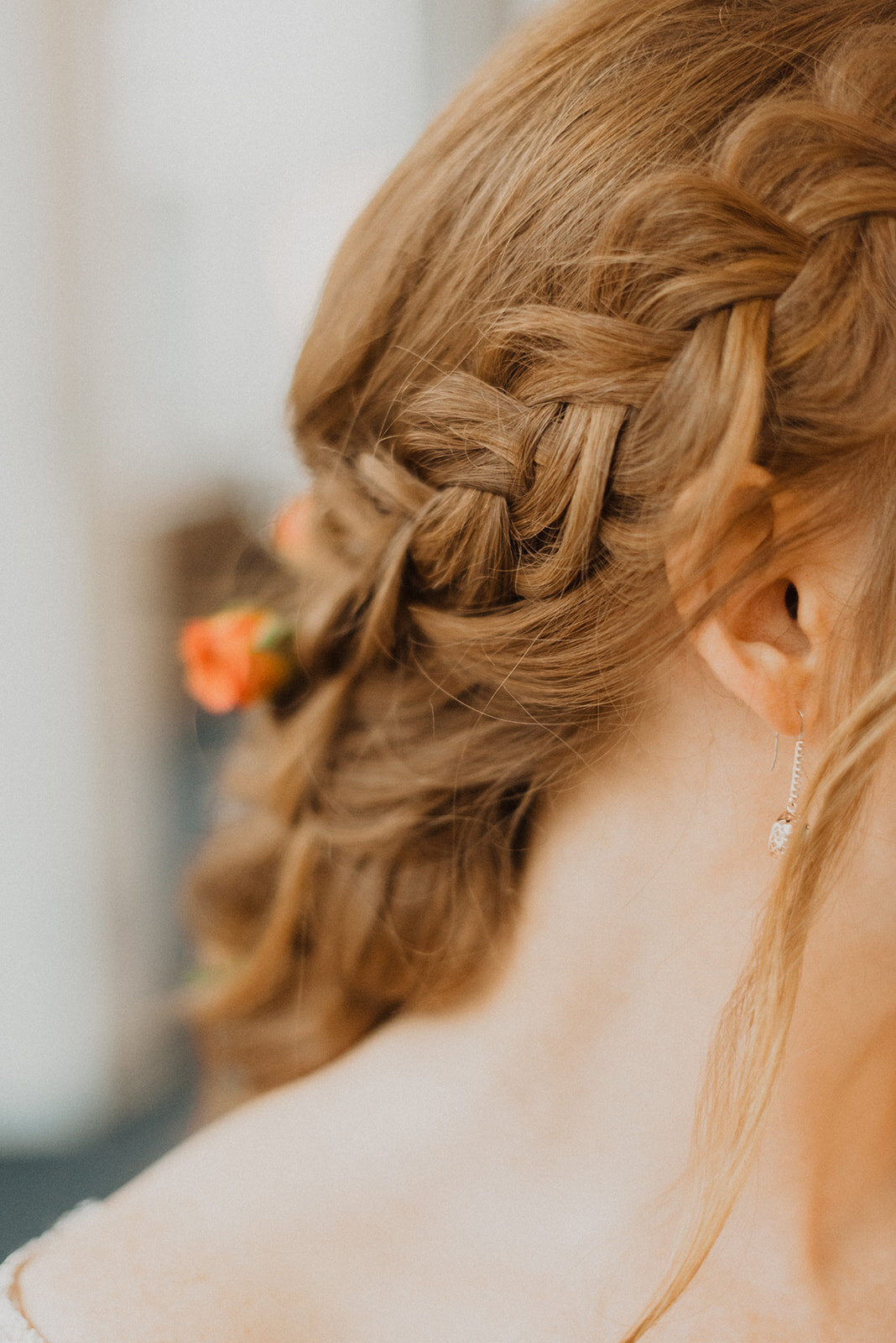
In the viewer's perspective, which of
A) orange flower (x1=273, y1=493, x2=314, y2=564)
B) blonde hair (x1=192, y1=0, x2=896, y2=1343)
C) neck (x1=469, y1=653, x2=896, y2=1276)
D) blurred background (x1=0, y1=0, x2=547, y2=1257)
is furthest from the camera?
blurred background (x1=0, y1=0, x2=547, y2=1257)

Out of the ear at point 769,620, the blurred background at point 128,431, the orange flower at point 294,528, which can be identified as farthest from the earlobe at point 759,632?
the blurred background at point 128,431

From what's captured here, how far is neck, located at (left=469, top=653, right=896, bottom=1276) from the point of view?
2.14 feet

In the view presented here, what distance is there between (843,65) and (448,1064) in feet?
2.20

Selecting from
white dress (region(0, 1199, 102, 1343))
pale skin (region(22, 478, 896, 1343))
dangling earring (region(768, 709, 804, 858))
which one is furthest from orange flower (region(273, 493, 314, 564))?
white dress (region(0, 1199, 102, 1343))

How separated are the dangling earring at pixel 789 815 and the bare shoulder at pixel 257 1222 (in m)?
0.28

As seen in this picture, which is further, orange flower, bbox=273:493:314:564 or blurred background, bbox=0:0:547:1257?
blurred background, bbox=0:0:547:1257

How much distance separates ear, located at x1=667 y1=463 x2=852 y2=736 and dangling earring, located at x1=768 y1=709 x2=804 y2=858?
0.08 feet

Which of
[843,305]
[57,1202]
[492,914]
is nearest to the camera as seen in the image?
[843,305]

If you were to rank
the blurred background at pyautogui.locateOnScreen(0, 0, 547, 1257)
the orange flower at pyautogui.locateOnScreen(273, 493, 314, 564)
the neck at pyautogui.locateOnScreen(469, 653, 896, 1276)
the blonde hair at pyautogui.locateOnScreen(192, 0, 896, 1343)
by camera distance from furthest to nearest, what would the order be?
1. the blurred background at pyautogui.locateOnScreen(0, 0, 547, 1257)
2. the orange flower at pyautogui.locateOnScreen(273, 493, 314, 564)
3. the neck at pyautogui.locateOnScreen(469, 653, 896, 1276)
4. the blonde hair at pyautogui.locateOnScreen(192, 0, 896, 1343)

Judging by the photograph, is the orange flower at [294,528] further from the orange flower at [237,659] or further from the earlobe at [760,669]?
the earlobe at [760,669]

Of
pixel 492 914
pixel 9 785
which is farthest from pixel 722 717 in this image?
pixel 9 785

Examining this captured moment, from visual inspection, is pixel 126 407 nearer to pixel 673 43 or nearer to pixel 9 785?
pixel 9 785

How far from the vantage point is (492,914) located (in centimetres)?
76

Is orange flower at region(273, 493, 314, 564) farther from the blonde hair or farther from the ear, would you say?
the ear
